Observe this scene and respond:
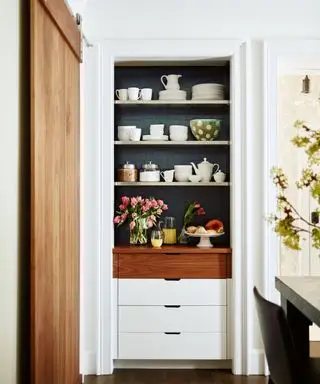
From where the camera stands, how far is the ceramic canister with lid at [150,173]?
424 cm

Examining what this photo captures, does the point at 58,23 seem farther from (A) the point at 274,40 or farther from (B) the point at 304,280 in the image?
(A) the point at 274,40

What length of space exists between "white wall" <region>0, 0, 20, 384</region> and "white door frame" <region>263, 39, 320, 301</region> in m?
2.26

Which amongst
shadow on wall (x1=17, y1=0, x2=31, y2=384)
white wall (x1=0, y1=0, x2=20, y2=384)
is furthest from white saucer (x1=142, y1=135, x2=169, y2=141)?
white wall (x1=0, y1=0, x2=20, y2=384)

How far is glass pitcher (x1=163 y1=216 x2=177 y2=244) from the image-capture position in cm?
434

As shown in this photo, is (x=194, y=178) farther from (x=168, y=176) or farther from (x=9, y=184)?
(x=9, y=184)

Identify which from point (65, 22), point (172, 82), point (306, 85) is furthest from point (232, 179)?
point (65, 22)

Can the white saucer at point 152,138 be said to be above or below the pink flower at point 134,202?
above

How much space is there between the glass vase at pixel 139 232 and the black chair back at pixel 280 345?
7.44 feet

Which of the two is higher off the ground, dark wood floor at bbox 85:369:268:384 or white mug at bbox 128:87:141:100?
white mug at bbox 128:87:141:100

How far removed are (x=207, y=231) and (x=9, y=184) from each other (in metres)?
2.30

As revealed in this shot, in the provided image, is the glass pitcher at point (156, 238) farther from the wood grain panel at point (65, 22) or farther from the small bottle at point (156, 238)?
the wood grain panel at point (65, 22)

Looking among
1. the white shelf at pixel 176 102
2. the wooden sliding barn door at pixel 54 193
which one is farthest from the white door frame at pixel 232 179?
the wooden sliding barn door at pixel 54 193

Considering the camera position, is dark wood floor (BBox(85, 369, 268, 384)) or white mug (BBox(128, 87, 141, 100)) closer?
dark wood floor (BBox(85, 369, 268, 384))

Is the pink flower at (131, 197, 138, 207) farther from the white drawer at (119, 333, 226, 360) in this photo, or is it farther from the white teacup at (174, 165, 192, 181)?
the white drawer at (119, 333, 226, 360)
